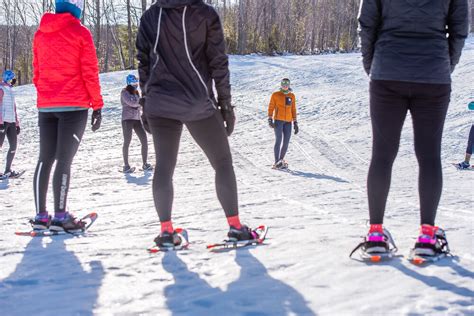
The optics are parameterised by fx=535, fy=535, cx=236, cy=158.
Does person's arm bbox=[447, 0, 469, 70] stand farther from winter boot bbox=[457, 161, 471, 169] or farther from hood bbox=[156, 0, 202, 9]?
winter boot bbox=[457, 161, 471, 169]

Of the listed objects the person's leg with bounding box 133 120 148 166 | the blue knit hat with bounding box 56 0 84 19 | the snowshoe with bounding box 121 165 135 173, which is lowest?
the snowshoe with bounding box 121 165 135 173

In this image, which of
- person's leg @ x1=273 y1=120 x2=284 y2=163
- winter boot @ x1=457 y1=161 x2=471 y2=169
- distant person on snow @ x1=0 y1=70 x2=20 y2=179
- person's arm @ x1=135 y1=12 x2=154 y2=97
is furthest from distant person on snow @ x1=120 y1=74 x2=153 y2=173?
person's arm @ x1=135 y1=12 x2=154 y2=97

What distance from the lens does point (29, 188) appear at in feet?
26.4

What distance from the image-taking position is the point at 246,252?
3371 mm

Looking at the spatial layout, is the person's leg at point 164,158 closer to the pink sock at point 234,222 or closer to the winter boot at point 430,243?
the pink sock at point 234,222

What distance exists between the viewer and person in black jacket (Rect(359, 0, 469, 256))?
2951 millimetres

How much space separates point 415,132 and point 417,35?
55 cm

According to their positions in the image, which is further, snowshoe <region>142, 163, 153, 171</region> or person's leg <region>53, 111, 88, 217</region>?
snowshoe <region>142, 163, 153, 171</region>

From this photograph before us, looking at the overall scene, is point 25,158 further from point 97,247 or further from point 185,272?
point 185,272

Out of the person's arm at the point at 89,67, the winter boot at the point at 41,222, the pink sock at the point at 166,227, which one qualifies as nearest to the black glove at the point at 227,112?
the pink sock at the point at 166,227

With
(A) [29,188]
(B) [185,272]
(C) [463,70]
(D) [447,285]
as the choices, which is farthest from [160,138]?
(C) [463,70]

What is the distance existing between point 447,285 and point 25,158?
11.1 metres

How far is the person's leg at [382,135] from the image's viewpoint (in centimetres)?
306

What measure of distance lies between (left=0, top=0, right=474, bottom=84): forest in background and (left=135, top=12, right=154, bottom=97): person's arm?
3706 cm
